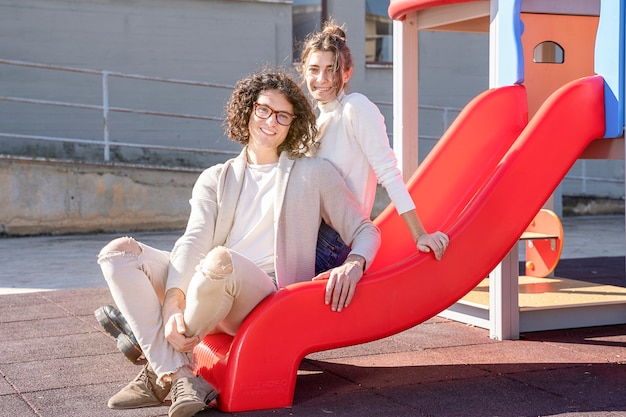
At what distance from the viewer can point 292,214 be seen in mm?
3418

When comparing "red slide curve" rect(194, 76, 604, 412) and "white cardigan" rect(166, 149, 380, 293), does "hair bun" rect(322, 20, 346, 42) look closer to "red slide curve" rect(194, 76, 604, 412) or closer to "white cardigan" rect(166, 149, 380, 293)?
"white cardigan" rect(166, 149, 380, 293)

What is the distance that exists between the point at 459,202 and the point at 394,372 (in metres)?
0.96

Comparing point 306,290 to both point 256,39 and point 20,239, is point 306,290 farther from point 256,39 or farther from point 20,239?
point 256,39

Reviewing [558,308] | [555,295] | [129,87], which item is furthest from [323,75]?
[129,87]

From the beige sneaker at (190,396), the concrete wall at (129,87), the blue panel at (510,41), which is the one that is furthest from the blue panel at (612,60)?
the concrete wall at (129,87)

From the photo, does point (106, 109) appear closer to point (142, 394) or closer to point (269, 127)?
point (269, 127)

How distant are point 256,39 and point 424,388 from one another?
8973 mm

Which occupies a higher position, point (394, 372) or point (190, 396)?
point (190, 396)

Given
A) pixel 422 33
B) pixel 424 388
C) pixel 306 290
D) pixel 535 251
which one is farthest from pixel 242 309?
pixel 422 33

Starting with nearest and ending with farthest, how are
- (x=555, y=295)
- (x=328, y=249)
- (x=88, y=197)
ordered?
(x=328, y=249) → (x=555, y=295) → (x=88, y=197)

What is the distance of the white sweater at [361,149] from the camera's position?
3.53m

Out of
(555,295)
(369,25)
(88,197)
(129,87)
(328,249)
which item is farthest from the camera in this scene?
(369,25)

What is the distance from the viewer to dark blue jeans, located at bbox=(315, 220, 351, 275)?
3566mm

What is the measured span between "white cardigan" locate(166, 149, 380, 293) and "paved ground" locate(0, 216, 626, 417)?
1.77 ft
